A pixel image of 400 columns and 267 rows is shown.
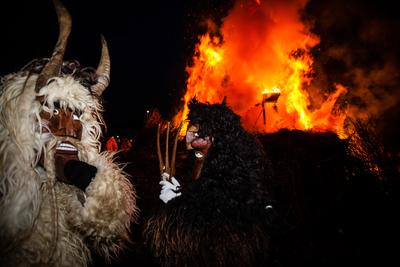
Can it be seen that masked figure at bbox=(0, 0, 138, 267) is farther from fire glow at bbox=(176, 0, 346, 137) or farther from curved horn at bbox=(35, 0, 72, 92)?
fire glow at bbox=(176, 0, 346, 137)

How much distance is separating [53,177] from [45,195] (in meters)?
0.18

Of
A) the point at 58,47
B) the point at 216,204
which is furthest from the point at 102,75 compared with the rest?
the point at 216,204

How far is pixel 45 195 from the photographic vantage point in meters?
2.06

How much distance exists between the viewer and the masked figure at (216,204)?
272 centimetres

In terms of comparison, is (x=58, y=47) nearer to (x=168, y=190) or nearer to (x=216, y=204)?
(x=168, y=190)

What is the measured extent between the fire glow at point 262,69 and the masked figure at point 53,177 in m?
13.7

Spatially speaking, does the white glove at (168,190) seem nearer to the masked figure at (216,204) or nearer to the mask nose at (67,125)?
the masked figure at (216,204)

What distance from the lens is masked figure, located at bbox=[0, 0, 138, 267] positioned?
6.15 feet

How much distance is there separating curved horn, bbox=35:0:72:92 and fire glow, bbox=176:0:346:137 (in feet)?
45.6

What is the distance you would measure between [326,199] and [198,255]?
9.73ft

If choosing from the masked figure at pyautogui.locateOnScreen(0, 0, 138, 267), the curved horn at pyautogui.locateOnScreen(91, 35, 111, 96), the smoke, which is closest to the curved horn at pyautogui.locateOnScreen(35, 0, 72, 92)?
the masked figure at pyautogui.locateOnScreen(0, 0, 138, 267)

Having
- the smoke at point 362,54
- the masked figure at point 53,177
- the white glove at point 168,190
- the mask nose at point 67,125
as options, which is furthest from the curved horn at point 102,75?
the smoke at point 362,54

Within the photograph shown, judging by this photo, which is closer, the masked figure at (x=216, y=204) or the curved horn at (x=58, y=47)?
the curved horn at (x=58, y=47)

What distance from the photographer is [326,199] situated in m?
4.68
